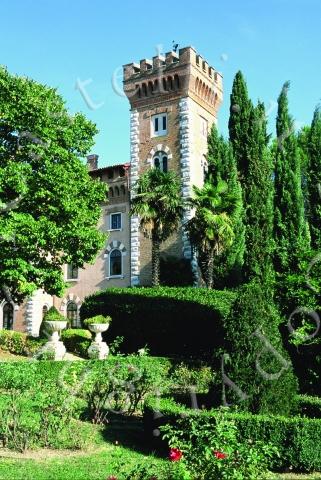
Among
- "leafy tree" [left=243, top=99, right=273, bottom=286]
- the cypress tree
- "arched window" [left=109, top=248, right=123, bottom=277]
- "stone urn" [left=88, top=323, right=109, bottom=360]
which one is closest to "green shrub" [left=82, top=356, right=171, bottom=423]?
"stone urn" [left=88, top=323, right=109, bottom=360]

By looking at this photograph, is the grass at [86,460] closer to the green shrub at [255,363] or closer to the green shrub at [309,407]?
the green shrub at [255,363]

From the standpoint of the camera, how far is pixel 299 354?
52.0ft

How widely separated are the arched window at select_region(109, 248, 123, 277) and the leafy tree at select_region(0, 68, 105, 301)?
11.1 m

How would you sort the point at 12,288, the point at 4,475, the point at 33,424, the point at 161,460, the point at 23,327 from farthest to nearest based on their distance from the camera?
the point at 23,327 < the point at 12,288 < the point at 33,424 < the point at 161,460 < the point at 4,475

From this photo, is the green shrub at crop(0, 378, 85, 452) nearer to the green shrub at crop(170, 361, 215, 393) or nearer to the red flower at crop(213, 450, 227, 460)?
the red flower at crop(213, 450, 227, 460)

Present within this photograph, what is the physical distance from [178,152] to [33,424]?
2401 cm

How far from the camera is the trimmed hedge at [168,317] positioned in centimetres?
2505

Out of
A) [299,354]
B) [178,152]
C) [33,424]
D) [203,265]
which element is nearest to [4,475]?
[33,424]

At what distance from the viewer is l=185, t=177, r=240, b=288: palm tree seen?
26.7 m

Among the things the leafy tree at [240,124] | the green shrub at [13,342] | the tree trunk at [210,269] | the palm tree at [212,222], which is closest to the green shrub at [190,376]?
the tree trunk at [210,269]

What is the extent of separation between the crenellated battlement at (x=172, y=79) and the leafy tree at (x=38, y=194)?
35.2ft

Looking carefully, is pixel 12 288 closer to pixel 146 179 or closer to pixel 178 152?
pixel 146 179

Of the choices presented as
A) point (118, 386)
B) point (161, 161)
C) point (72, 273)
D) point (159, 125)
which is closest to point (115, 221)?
point (72, 273)

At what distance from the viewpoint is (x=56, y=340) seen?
80.8ft
